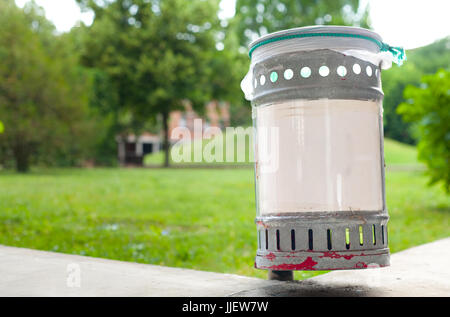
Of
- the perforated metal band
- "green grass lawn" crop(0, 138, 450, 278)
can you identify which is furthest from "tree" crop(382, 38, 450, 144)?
the perforated metal band

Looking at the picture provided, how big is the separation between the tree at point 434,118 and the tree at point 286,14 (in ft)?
116

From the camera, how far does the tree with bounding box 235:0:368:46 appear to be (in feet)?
143

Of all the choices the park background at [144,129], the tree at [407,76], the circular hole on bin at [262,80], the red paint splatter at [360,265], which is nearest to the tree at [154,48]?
the park background at [144,129]

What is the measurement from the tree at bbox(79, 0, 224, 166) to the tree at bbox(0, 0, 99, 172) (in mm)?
6248

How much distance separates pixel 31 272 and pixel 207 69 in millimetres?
27519

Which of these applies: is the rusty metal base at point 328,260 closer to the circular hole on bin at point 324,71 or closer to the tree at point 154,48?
the circular hole on bin at point 324,71

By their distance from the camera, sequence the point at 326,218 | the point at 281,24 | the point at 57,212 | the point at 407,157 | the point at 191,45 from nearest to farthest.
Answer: the point at 326,218 < the point at 57,212 < the point at 191,45 < the point at 407,157 < the point at 281,24

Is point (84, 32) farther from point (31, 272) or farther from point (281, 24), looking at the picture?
point (31, 272)

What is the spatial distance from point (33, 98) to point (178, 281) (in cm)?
2017

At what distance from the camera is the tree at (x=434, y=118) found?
360 inches

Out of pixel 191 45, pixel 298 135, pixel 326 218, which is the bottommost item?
pixel 326 218

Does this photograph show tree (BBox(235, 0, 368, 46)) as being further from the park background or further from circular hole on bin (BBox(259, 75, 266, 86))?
circular hole on bin (BBox(259, 75, 266, 86))
